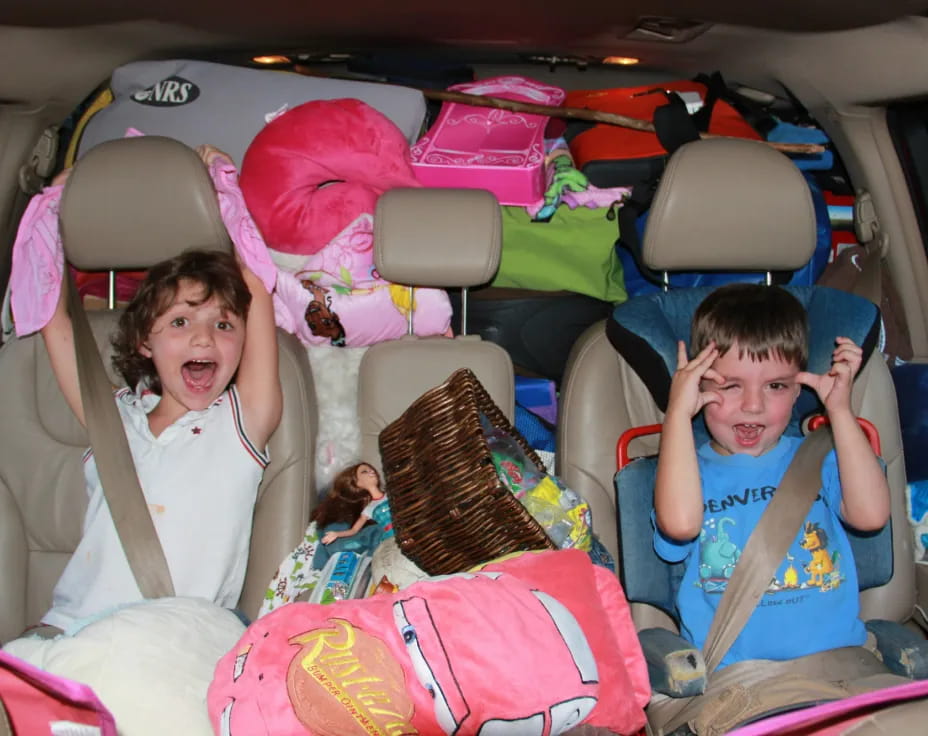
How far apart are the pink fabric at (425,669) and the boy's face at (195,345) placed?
91 centimetres

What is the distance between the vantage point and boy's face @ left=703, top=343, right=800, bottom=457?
2523 millimetres

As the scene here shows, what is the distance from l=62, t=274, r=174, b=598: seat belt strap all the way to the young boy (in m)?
1.30

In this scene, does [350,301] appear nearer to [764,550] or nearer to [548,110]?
[548,110]

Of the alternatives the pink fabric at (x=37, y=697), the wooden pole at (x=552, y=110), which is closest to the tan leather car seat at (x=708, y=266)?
the wooden pole at (x=552, y=110)

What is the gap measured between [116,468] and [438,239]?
106 centimetres

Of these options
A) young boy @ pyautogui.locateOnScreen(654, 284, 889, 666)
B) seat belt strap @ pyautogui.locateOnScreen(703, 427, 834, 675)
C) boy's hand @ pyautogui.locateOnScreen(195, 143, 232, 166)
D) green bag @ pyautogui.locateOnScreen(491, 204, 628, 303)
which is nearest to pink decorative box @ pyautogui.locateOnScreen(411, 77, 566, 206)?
green bag @ pyautogui.locateOnScreen(491, 204, 628, 303)

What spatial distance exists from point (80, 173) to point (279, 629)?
1440 mm

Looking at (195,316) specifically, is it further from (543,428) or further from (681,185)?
(681,185)

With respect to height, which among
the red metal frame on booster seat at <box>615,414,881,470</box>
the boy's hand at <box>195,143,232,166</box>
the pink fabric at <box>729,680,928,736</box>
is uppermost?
the boy's hand at <box>195,143,232,166</box>

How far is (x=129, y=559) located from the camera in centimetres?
260

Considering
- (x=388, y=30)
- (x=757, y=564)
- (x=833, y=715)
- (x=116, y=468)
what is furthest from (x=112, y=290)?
(x=833, y=715)

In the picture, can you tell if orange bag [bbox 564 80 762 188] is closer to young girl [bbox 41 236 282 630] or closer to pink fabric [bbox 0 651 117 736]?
young girl [bbox 41 236 282 630]

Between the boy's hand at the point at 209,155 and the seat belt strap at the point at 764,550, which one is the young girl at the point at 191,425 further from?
the seat belt strap at the point at 764,550

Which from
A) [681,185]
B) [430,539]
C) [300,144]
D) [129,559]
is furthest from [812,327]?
[129,559]
